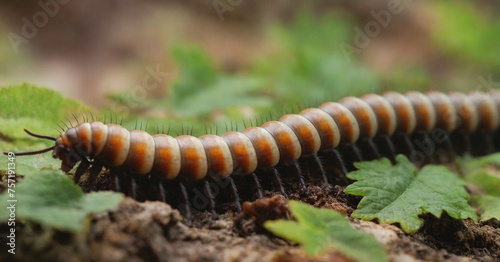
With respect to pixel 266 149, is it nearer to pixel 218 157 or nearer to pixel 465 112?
pixel 218 157

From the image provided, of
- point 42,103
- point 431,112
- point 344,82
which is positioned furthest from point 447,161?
point 42,103

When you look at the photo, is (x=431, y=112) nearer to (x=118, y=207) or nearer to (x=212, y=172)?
(x=212, y=172)

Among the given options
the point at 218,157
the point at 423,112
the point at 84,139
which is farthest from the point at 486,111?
the point at 84,139

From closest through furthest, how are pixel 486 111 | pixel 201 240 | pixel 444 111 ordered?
1. pixel 201 240
2. pixel 444 111
3. pixel 486 111

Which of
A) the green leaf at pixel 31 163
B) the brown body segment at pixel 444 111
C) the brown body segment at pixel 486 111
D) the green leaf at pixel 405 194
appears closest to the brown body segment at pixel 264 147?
the green leaf at pixel 405 194

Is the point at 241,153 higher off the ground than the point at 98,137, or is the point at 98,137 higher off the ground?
the point at 98,137

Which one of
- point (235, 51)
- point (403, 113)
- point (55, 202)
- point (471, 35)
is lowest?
point (55, 202)

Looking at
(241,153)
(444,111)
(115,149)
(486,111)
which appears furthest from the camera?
(486,111)
